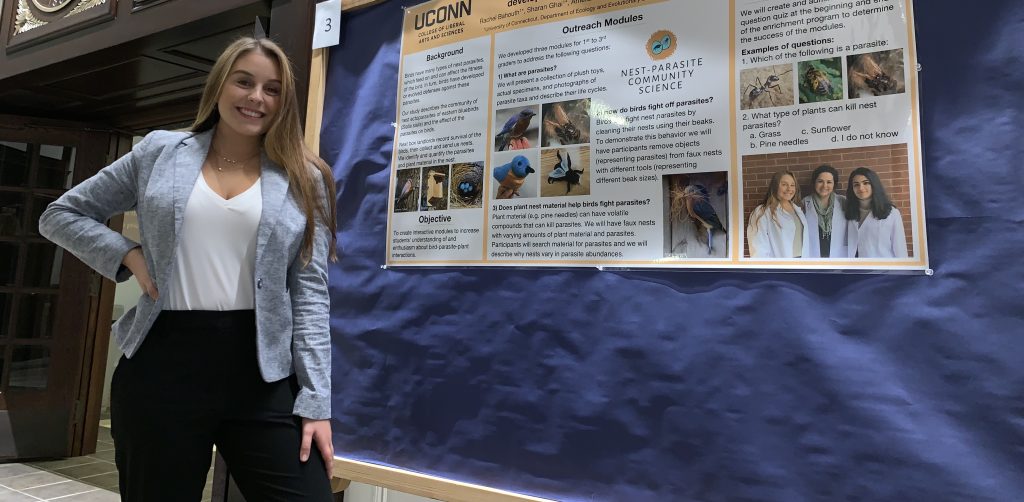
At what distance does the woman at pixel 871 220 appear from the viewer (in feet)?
3.89

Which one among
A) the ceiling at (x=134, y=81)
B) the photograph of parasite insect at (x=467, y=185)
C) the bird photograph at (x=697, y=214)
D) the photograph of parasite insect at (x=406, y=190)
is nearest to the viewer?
the bird photograph at (x=697, y=214)

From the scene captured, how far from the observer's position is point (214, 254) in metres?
1.06

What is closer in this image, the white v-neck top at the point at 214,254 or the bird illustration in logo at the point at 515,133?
the white v-neck top at the point at 214,254

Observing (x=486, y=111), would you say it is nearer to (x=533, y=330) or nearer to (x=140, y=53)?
(x=533, y=330)

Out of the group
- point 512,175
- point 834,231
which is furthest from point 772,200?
point 512,175

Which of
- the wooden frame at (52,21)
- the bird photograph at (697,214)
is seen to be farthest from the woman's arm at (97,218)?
the wooden frame at (52,21)

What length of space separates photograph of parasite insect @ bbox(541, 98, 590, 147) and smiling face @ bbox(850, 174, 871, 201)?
24.2 inches

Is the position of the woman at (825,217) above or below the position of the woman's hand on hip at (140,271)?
above

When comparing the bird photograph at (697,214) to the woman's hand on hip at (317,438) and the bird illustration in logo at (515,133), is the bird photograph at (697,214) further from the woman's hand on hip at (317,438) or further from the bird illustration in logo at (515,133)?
the woman's hand on hip at (317,438)

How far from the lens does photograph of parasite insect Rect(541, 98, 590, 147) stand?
1.51 metres

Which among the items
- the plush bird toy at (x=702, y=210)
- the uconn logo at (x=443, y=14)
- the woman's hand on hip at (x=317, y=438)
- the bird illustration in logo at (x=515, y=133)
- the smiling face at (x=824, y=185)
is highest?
the uconn logo at (x=443, y=14)

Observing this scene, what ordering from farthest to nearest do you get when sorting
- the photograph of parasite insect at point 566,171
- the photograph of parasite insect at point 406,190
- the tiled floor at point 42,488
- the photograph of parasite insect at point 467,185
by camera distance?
the tiled floor at point 42,488 < the photograph of parasite insect at point 406,190 < the photograph of parasite insect at point 467,185 < the photograph of parasite insect at point 566,171

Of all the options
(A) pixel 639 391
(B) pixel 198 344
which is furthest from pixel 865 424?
(B) pixel 198 344

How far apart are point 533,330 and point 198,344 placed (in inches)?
31.7
